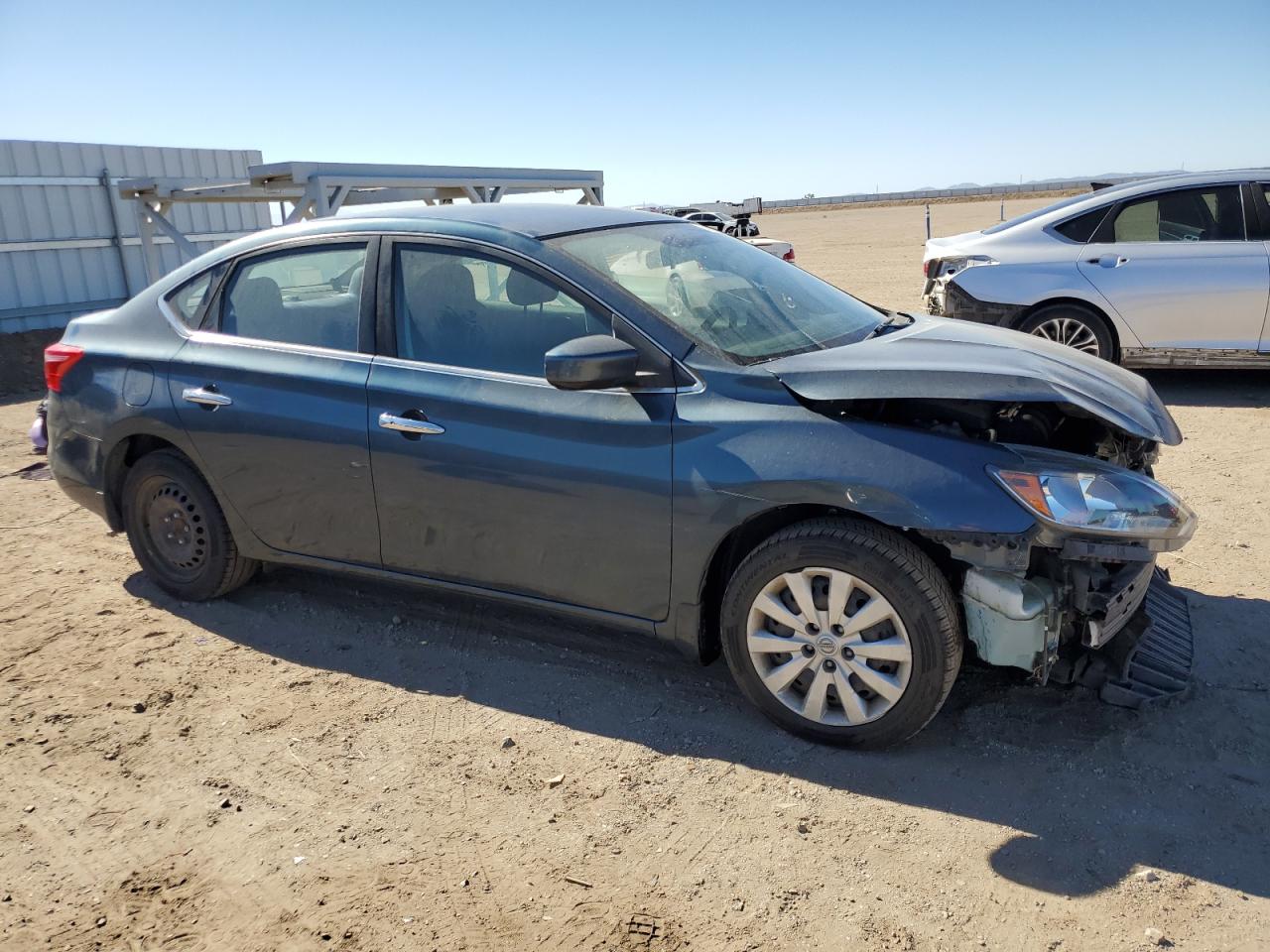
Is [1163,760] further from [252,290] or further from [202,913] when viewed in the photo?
[252,290]

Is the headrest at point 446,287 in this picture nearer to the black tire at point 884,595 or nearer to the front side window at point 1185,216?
the black tire at point 884,595

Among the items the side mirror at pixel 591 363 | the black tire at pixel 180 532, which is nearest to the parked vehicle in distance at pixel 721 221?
the black tire at pixel 180 532

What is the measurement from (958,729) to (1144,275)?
5.79 m

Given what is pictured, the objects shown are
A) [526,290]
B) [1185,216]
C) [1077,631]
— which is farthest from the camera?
[1185,216]

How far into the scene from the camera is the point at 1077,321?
8047mm

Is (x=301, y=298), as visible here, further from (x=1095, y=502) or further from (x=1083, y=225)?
(x=1083, y=225)

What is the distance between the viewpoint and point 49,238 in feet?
48.5

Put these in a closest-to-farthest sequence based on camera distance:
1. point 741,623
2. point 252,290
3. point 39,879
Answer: point 39,879 < point 741,623 < point 252,290

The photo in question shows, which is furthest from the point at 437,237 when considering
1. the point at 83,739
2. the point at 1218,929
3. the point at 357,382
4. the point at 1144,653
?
the point at 1218,929

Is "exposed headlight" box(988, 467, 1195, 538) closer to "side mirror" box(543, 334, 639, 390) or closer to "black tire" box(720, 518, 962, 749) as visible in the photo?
"black tire" box(720, 518, 962, 749)

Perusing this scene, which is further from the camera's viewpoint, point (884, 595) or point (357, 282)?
point (357, 282)

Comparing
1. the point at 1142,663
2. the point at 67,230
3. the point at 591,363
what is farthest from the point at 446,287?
the point at 67,230

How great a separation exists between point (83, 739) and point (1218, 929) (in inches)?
145

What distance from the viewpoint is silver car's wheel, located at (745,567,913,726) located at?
3156mm
